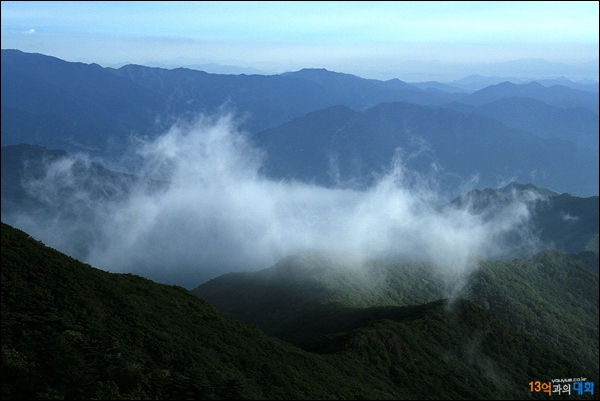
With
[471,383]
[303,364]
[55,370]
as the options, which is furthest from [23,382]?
[471,383]

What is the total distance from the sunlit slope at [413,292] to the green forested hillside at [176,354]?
2752cm

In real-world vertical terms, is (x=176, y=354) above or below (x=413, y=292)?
above

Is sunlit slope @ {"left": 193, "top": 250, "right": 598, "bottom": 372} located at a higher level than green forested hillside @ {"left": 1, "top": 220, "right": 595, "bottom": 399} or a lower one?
lower

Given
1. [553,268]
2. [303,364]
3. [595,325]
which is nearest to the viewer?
[303,364]

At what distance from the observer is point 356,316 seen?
85000mm

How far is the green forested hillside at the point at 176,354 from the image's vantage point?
29578mm

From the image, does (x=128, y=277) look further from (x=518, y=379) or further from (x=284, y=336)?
(x=518, y=379)

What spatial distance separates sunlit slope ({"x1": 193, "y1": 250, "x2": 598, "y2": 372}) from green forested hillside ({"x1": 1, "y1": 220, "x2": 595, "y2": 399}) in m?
27.5

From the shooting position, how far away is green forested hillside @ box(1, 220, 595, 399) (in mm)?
29578

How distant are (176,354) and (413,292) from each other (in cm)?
9930

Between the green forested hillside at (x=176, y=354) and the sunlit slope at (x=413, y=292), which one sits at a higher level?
the green forested hillside at (x=176, y=354)

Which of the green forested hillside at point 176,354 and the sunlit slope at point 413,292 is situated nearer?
the green forested hillside at point 176,354

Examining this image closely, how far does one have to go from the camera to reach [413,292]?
127 m

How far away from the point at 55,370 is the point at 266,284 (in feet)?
325
